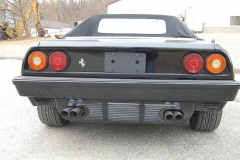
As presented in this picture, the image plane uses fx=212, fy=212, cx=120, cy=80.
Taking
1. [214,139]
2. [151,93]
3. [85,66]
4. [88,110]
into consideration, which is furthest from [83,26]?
[214,139]

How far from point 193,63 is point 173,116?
20.0 inches

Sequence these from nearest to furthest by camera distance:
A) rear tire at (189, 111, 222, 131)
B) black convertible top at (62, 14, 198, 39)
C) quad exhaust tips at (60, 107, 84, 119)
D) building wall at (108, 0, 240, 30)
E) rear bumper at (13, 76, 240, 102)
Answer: rear bumper at (13, 76, 240, 102)
quad exhaust tips at (60, 107, 84, 119)
rear tire at (189, 111, 222, 131)
black convertible top at (62, 14, 198, 39)
building wall at (108, 0, 240, 30)

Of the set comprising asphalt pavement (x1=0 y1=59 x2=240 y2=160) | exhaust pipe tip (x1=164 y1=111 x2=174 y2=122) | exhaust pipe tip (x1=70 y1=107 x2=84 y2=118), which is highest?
exhaust pipe tip (x1=70 y1=107 x2=84 y2=118)

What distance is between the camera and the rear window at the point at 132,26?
2881mm

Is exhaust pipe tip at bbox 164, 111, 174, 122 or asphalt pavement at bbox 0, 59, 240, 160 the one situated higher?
exhaust pipe tip at bbox 164, 111, 174, 122

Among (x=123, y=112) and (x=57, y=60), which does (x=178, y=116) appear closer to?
(x=123, y=112)

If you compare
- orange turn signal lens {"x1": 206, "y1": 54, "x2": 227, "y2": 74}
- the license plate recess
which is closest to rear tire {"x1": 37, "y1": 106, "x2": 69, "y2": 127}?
the license plate recess

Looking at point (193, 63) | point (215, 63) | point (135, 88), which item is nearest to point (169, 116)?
point (135, 88)

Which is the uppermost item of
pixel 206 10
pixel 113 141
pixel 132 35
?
pixel 206 10

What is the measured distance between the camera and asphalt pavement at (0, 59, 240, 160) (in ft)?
6.79

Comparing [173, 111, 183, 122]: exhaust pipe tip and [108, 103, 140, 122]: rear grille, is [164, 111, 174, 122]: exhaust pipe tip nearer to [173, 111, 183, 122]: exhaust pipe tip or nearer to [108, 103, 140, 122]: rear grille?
[173, 111, 183, 122]: exhaust pipe tip

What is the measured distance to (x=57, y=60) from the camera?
1.96 m

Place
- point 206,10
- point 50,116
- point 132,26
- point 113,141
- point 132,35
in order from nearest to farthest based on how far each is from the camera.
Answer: point 113,141 → point 50,116 → point 132,35 → point 132,26 → point 206,10

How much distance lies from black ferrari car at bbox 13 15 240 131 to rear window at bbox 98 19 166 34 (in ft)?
3.19
